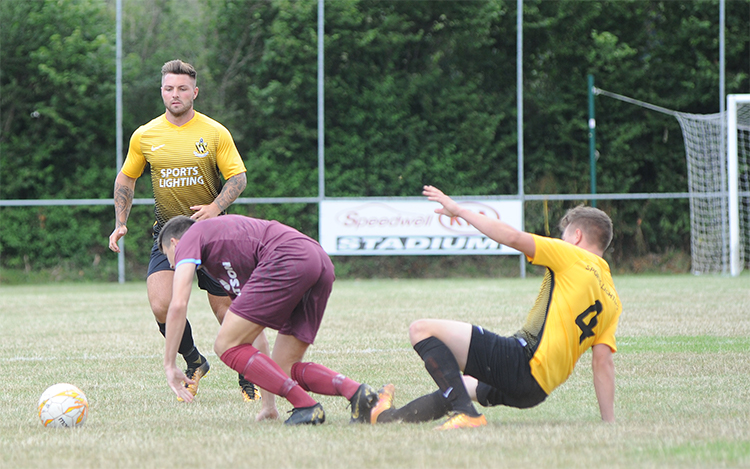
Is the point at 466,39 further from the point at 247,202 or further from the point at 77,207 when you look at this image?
the point at 77,207

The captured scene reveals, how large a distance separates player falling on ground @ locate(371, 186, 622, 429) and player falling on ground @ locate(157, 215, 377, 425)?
0.44 m

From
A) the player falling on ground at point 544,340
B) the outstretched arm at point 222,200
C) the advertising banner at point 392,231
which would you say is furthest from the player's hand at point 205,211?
the advertising banner at point 392,231

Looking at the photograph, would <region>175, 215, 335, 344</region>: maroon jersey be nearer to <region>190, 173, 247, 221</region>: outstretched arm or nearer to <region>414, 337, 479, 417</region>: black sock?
<region>414, 337, 479, 417</region>: black sock

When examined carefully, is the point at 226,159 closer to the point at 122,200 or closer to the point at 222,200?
the point at 222,200

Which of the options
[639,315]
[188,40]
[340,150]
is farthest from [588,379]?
[188,40]

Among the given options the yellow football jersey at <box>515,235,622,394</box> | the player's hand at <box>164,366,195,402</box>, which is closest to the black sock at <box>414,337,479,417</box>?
the yellow football jersey at <box>515,235,622,394</box>

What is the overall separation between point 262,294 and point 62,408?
4.10ft

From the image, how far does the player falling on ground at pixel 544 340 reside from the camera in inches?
157

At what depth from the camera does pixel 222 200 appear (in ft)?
18.5

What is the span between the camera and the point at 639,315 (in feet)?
32.3

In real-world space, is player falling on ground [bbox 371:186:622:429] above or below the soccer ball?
above

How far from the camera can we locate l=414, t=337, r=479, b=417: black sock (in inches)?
160

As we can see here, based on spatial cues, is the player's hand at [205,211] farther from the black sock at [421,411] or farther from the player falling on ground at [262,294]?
the black sock at [421,411]

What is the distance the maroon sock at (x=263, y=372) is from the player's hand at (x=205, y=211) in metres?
1.47
